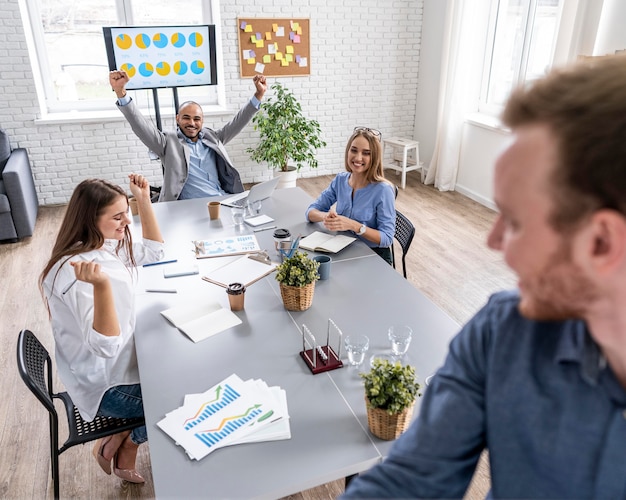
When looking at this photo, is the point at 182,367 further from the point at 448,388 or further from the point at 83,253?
the point at 448,388

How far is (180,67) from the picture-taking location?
177 inches

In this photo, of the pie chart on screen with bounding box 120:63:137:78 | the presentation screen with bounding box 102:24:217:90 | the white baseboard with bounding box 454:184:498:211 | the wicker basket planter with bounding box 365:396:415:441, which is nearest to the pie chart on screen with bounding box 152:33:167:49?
the presentation screen with bounding box 102:24:217:90

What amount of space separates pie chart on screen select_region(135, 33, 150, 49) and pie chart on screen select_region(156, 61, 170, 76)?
18 cm

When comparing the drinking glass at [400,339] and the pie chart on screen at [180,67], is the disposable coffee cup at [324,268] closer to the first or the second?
the drinking glass at [400,339]

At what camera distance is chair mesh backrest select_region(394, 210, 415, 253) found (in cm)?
291

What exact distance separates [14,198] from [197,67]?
2004mm

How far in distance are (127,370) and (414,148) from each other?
5.33 m

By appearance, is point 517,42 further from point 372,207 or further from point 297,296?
point 297,296

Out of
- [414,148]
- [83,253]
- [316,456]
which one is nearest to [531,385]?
[316,456]

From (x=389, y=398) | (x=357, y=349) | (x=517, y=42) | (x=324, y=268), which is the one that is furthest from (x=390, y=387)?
(x=517, y=42)

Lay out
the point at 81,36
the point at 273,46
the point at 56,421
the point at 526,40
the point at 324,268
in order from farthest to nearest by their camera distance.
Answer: the point at 273,46, the point at 81,36, the point at 526,40, the point at 324,268, the point at 56,421

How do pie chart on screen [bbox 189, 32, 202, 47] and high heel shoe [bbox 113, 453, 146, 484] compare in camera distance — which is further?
pie chart on screen [bbox 189, 32, 202, 47]

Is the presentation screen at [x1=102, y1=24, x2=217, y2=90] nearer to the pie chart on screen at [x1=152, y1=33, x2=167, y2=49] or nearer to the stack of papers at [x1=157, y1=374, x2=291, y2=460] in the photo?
the pie chart on screen at [x1=152, y1=33, x2=167, y2=49]

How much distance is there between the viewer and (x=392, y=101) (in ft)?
21.6
